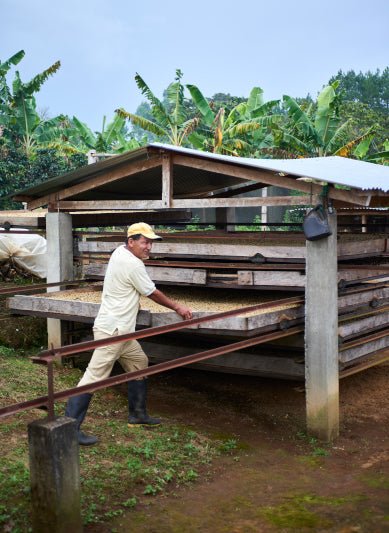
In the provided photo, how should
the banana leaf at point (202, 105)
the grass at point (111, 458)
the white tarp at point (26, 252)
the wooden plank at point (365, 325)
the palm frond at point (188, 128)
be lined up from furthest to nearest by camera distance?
the palm frond at point (188, 128) < the banana leaf at point (202, 105) < the white tarp at point (26, 252) < the wooden plank at point (365, 325) < the grass at point (111, 458)

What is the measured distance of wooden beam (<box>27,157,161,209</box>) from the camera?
24.0 ft

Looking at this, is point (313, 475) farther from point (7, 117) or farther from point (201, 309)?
point (7, 117)

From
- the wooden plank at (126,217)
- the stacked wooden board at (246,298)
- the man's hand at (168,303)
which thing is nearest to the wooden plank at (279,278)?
the stacked wooden board at (246,298)

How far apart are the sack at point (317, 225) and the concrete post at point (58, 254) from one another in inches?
130

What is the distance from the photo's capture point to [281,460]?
592cm

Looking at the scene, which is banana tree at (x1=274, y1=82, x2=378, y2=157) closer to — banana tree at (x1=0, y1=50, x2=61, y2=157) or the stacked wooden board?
banana tree at (x1=0, y1=50, x2=61, y2=157)

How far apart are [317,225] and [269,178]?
745 millimetres

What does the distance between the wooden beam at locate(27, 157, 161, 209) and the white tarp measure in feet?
8.62

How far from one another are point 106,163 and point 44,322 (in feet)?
9.43

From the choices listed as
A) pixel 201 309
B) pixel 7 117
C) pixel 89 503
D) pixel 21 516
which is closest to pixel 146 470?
pixel 89 503

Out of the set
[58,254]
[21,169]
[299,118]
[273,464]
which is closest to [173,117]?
[299,118]

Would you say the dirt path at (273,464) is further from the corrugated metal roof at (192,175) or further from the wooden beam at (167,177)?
the corrugated metal roof at (192,175)

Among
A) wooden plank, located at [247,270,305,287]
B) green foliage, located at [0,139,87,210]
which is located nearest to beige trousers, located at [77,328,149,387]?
wooden plank, located at [247,270,305,287]

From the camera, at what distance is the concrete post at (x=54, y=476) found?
3.83 metres
